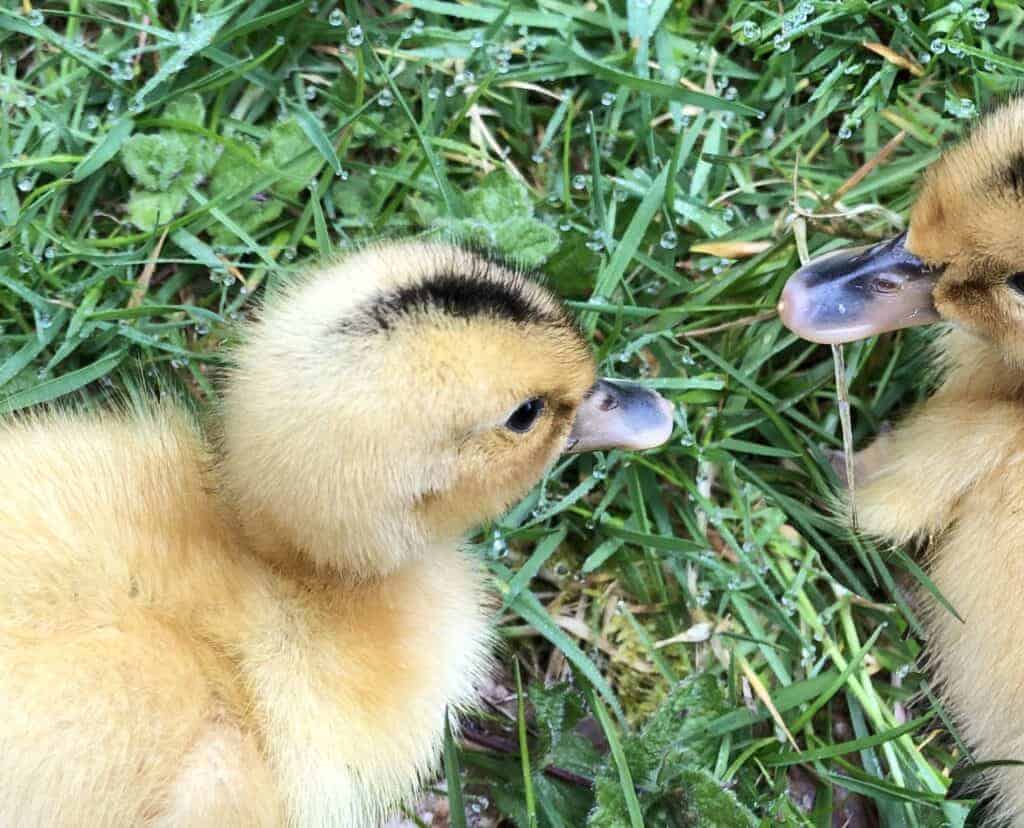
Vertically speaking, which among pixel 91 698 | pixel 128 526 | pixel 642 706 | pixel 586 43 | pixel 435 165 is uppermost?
pixel 586 43

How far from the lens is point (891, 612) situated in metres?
2.32

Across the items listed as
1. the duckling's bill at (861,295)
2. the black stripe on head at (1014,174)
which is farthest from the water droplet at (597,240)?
the black stripe on head at (1014,174)

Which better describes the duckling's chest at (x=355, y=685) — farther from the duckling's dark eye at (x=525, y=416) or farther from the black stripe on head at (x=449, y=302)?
the black stripe on head at (x=449, y=302)

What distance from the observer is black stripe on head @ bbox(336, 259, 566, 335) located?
4.87 ft

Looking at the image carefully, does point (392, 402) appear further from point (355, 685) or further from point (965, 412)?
point (965, 412)

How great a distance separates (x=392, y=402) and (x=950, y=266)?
40.0 inches

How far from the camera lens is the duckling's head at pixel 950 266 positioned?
175 centimetres

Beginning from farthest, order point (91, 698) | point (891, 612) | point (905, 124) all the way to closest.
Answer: point (905, 124)
point (891, 612)
point (91, 698)

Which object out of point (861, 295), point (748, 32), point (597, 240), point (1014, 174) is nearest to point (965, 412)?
point (861, 295)

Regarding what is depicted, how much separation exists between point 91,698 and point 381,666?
437mm

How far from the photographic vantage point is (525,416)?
1649 millimetres

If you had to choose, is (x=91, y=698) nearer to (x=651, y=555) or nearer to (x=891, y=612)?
(x=651, y=555)

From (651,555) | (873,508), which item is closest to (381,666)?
(651,555)

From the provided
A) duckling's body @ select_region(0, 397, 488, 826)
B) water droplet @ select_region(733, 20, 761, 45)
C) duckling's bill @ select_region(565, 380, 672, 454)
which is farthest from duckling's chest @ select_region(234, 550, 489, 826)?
water droplet @ select_region(733, 20, 761, 45)
